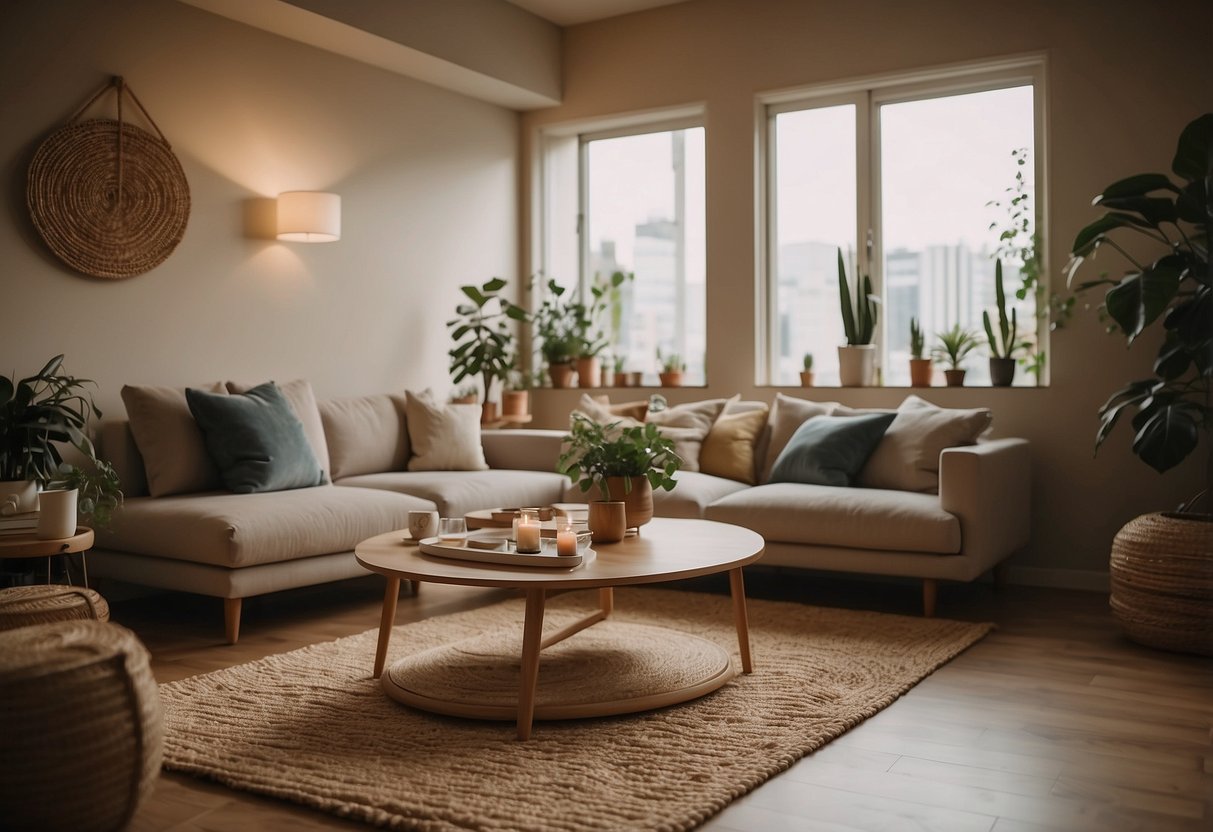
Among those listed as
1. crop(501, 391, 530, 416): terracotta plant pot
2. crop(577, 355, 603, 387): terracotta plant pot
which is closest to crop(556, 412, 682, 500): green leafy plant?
crop(501, 391, 530, 416): terracotta plant pot

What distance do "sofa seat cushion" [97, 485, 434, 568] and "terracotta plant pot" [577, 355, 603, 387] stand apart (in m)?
2.16

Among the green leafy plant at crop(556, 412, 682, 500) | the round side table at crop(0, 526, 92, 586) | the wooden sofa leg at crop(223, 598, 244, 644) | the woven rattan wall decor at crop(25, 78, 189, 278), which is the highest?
the woven rattan wall decor at crop(25, 78, 189, 278)

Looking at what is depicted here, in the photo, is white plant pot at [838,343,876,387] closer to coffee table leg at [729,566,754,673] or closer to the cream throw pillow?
the cream throw pillow

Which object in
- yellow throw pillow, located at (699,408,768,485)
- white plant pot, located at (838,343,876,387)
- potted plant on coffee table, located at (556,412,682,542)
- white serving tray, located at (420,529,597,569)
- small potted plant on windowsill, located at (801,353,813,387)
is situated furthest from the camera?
small potted plant on windowsill, located at (801,353,813,387)

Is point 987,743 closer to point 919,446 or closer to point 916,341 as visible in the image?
point 919,446

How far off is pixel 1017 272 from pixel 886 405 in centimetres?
84

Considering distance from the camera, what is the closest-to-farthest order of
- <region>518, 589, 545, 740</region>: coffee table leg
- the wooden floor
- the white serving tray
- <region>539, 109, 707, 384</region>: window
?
the wooden floor, <region>518, 589, 545, 740</region>: coffee table leg, the white serving tray, <region>539, 109, 707, 384</region>: window

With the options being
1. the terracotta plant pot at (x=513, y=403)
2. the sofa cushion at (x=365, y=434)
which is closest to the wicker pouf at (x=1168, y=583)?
the sofa cushion at (x=365, y=434)

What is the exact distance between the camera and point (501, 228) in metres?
6.17

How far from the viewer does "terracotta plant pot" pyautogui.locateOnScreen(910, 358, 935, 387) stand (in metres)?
4.99

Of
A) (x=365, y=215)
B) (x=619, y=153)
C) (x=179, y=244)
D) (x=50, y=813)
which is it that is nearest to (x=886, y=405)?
(x=619, y=153)

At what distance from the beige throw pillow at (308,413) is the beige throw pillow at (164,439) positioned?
440 millimetres

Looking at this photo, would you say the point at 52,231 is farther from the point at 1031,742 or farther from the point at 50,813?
the point at 1031,742

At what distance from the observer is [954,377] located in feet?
16.1
